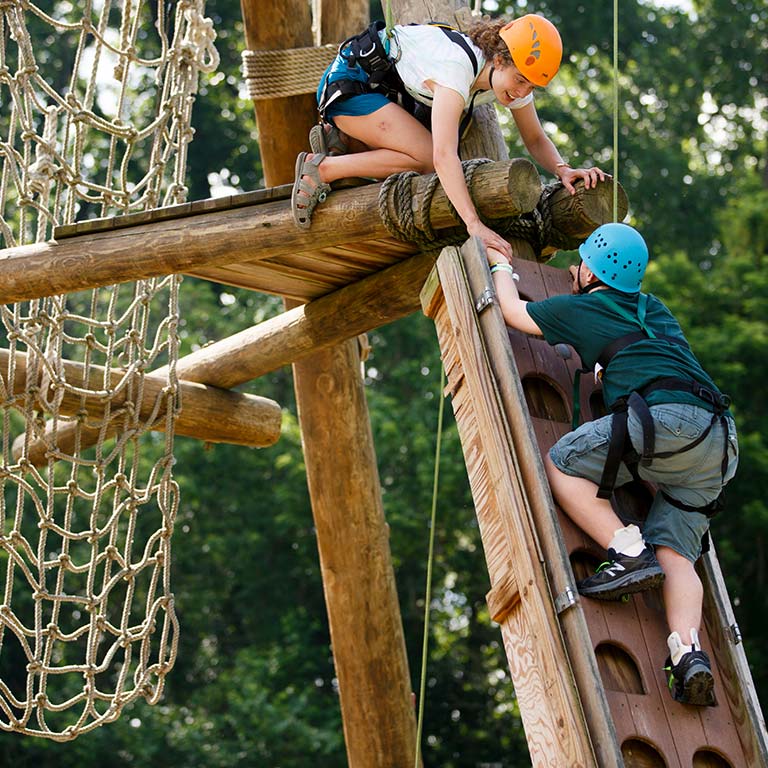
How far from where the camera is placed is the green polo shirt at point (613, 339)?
3174mm

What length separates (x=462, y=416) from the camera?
A: 3.30 m

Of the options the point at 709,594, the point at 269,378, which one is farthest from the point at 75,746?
the point at 709,594

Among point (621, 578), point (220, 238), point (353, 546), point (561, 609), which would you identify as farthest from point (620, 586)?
point (353, 546)

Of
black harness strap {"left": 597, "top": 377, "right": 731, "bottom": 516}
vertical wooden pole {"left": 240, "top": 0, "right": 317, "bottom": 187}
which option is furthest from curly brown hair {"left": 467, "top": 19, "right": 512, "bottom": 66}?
vertical wooden pole {"left": 240, "top": 0, "right": 317, "bottom": 187}

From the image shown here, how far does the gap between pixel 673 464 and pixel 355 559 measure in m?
2.23

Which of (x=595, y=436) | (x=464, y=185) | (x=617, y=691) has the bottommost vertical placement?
(x=617, y=691)

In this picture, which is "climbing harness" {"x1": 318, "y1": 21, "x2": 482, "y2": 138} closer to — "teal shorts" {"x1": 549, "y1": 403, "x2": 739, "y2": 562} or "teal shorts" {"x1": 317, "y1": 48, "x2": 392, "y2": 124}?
"teal shorts" {"x1": 317, "y1": 48, "x2": 392, "y2": 124}

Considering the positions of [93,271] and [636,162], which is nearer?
[93,271]

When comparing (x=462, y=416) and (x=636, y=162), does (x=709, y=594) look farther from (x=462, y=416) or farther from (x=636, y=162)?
(x=636, y=162)

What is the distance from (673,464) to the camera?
10.2 ft

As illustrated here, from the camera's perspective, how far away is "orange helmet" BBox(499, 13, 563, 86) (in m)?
3.58

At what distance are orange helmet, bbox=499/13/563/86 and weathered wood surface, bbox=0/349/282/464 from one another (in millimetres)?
1964

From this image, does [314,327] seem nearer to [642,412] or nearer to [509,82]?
[509,82]

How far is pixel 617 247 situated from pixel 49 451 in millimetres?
2385
